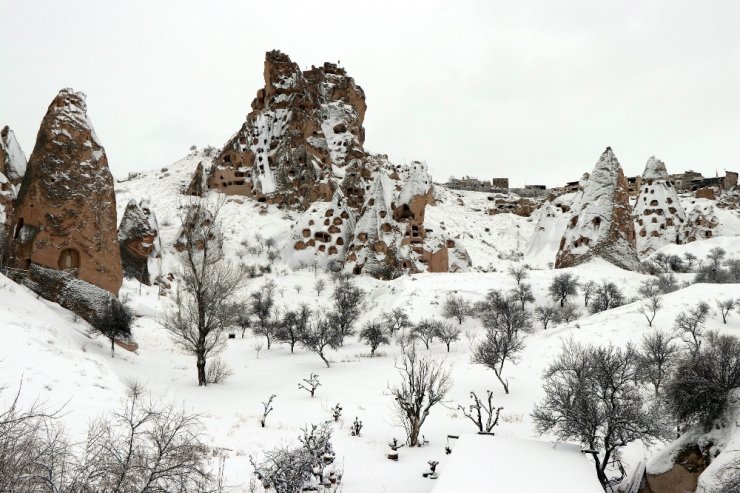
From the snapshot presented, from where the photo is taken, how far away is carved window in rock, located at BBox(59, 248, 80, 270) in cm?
1717

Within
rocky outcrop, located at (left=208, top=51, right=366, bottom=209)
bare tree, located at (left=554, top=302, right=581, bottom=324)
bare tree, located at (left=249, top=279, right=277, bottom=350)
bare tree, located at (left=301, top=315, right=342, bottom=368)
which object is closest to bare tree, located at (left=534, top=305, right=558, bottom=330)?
bare tree, located at (left=554, top=302, right=581, bottom=324)

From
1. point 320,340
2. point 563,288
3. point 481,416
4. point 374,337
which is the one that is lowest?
point 481,416

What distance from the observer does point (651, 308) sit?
2125 cm

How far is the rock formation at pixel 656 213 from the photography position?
4289 centimetres

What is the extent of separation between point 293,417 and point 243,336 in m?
16.3

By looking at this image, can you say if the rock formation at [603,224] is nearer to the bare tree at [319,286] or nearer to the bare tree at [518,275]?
the bare tree at [518,275]

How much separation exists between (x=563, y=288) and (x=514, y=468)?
2186 cm

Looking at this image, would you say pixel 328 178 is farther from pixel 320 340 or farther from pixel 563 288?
pixel 320 340

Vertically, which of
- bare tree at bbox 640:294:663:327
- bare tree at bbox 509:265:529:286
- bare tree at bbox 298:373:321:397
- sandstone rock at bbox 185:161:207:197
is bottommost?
bare tree at bbox 298:373:321:397

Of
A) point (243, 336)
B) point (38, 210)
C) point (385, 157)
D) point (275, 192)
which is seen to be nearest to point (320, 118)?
point (275, 192)

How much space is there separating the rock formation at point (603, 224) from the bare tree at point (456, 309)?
11.4 m

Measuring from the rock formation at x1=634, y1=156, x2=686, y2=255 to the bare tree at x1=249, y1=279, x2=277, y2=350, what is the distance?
35943 millimetres

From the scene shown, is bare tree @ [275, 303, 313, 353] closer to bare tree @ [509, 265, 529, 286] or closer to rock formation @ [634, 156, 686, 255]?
bare tree @ [509, 265, 529, 286]

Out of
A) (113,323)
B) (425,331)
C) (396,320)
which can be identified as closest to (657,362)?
(425,331)
